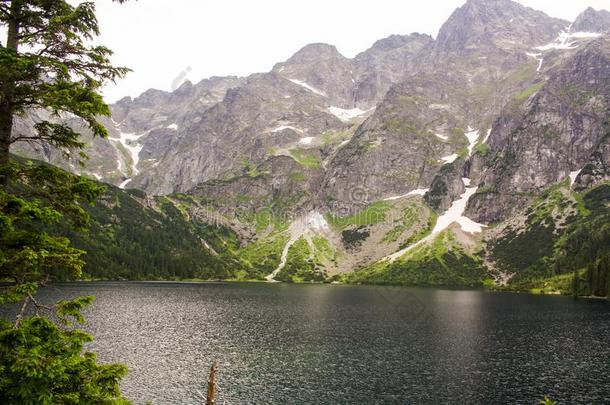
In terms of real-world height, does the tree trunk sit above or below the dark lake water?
above

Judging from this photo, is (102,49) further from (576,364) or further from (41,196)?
(576,364)

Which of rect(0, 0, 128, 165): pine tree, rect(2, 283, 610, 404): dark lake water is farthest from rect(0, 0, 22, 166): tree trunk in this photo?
rect(2, 283, 610, 404): dark lake water

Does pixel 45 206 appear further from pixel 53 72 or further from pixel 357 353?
pixel 357 353

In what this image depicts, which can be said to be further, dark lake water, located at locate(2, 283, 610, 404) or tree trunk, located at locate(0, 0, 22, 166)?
dark lake water, located at locate(2, 283, 610, 404)

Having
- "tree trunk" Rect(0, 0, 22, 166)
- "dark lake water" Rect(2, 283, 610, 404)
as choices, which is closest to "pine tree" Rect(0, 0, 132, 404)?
"tree trunk" Rect(0, 0, 22, 166)

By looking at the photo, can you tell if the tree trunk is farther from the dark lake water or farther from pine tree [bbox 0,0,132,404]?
the dark lake water

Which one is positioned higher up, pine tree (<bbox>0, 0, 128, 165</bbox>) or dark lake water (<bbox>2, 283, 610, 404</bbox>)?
pine tree (<bbox>0, 0, 128, 165</bbox>)

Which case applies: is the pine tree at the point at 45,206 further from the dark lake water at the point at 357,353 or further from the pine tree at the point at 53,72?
the dark lake water at the point at 357,353

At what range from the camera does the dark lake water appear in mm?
63906

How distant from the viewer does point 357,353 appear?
288 feet

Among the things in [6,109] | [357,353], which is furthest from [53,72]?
[357,353]

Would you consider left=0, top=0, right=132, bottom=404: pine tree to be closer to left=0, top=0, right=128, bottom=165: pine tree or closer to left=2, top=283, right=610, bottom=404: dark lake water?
left=0, top=0, right=128, bottom=165: pine tree

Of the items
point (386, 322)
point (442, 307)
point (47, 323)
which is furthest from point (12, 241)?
point (442, 307)

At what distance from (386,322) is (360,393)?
6477 cm
